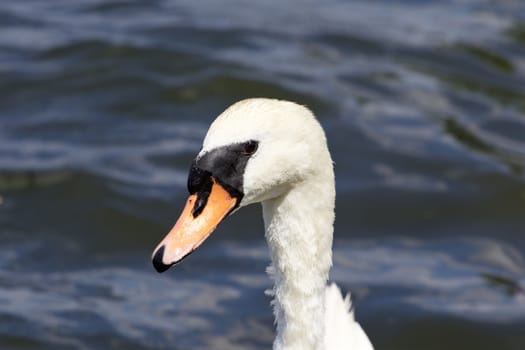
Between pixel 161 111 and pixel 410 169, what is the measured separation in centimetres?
244

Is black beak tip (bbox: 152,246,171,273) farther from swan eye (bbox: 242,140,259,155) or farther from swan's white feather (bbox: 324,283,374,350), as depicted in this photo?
swan's white feather (bbox: 324,283,374,350)

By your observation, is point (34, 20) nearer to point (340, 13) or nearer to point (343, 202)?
point (340, 13)

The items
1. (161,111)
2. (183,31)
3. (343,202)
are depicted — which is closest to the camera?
(343,202)

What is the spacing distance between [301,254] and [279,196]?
0.33m

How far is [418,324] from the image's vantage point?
8.08 meters

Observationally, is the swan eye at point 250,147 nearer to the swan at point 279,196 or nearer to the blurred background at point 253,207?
the swan at point 279,196

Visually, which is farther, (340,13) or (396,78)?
(340,13)

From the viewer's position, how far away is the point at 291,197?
Answer: 5.15 meters

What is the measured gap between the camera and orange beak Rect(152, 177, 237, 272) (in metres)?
4.73

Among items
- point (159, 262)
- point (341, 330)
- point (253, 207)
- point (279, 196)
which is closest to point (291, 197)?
point (279, 196)

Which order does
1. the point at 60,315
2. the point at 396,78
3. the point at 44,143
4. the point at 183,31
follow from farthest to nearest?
1. the point at 183,31
2. the point at 396,78
3. the point at 44,143
4. the point at 60,315

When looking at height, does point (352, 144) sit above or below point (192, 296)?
above

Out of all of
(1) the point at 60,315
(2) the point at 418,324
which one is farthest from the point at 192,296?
(2) the point at 418,324

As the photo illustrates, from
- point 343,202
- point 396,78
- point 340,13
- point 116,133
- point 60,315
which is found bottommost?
point 60,315
